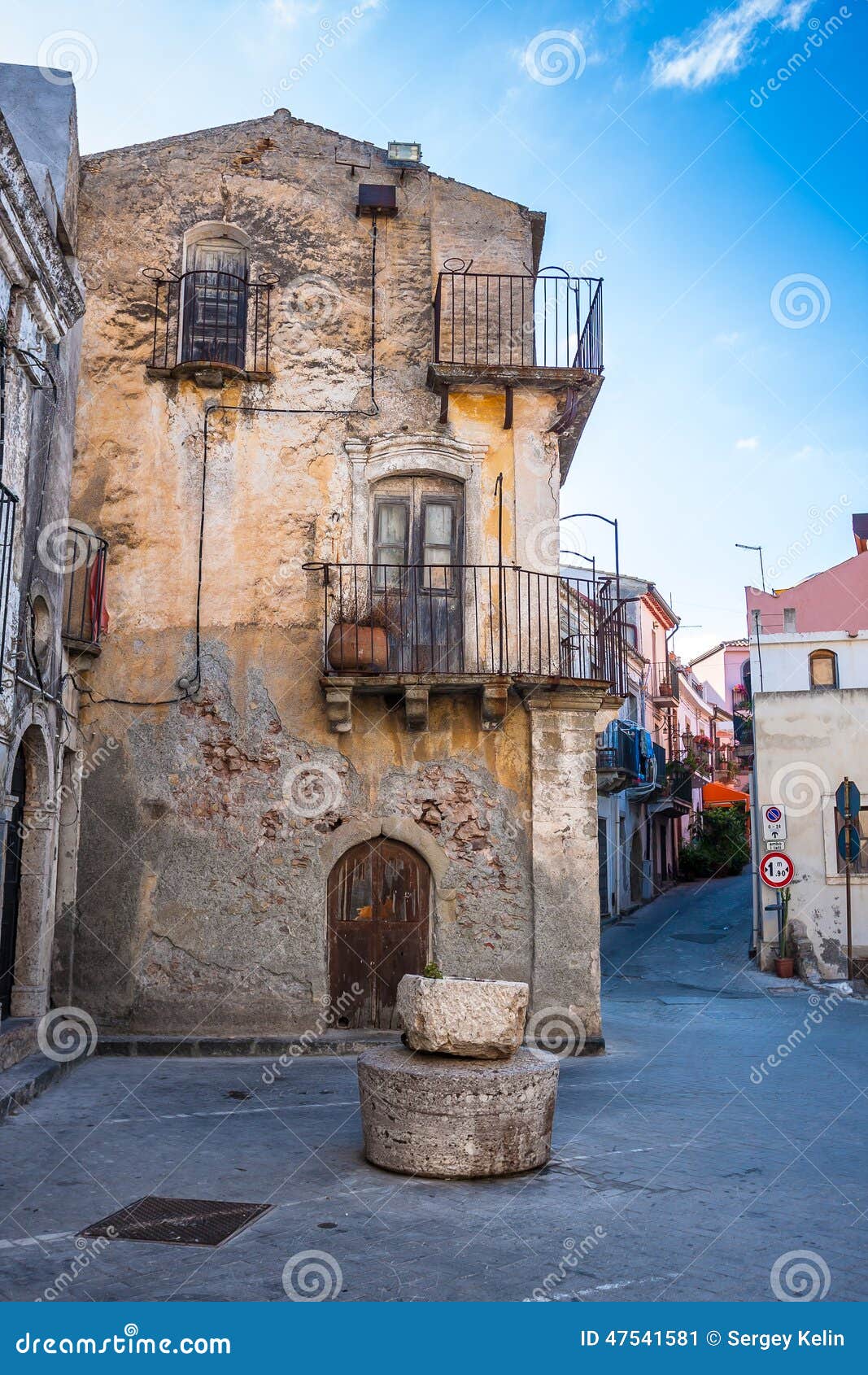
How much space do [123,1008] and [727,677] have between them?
46.3 metres

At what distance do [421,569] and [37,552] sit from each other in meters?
4.45

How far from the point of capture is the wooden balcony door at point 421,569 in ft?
43.9

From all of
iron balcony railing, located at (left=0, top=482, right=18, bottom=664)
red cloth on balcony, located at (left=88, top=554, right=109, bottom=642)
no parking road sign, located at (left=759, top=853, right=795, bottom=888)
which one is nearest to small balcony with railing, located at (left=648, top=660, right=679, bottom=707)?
no parking road sign, located at (left=759, top=853, right=795, bottom=888)

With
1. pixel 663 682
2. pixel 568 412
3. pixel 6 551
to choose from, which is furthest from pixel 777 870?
pixel 663 682

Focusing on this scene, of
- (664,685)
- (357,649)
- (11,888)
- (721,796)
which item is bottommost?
(11,888)

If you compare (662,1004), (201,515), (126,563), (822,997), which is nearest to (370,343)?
(201,515)

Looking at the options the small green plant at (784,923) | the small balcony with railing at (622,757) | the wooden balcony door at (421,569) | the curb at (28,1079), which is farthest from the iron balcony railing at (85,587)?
the small balcony with railing at (622,757)

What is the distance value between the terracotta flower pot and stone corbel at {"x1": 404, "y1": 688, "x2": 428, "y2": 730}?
0.41 metres

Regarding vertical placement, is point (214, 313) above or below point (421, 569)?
above

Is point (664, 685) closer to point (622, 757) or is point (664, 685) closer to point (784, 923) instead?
point (622, 757)

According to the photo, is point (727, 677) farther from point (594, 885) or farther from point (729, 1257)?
point (729, 1257)

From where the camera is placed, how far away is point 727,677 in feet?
181

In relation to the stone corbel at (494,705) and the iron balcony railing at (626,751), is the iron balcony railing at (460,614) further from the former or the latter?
the iron balcony railing at (626,751)

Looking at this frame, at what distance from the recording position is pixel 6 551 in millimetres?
9758
